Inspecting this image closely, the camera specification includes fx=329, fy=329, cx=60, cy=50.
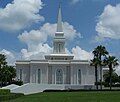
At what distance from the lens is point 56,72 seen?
352ft

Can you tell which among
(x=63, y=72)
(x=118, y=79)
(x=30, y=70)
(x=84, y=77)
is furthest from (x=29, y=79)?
(x=118, y=79)

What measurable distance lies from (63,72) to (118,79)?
24.5 meters

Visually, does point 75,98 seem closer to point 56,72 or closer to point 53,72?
point 53,72

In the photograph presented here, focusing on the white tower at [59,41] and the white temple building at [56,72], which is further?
the white tower at [59,41]

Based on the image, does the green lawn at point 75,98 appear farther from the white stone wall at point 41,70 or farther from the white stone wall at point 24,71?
the white stone wall at point 24,71

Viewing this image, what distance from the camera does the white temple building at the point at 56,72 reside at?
105188 millimetres

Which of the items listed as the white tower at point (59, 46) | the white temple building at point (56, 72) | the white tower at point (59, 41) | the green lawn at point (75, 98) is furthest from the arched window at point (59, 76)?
the green lawn at point (75, 98)

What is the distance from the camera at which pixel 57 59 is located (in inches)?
4355

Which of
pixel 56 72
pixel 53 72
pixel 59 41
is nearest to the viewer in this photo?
pixel 53 72

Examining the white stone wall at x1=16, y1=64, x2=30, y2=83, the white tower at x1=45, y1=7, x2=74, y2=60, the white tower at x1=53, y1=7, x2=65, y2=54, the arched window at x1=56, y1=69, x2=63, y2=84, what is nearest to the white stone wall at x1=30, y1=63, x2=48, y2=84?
the white stone wall at x1=16, y1=64, x2=30, y2=83

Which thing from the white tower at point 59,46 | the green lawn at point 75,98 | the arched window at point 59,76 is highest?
the white tower at point 59,46

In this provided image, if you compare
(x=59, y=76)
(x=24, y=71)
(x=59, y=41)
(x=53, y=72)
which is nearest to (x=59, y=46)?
(x=59, y=41)

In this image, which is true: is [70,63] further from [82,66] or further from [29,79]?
[29,79]

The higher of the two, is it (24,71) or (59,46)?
(59,46)
